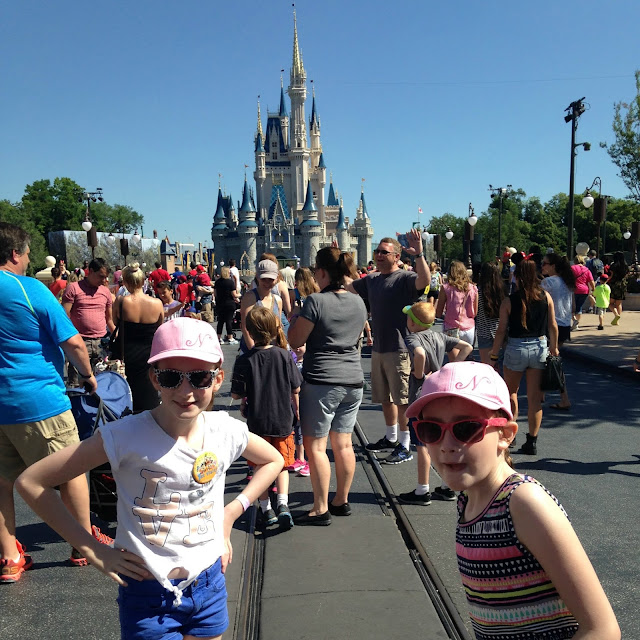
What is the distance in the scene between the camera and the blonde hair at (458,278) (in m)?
7.52

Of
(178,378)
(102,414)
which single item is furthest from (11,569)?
(178,378)

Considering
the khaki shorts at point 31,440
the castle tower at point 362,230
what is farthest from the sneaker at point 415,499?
the castle tower at point 362,230

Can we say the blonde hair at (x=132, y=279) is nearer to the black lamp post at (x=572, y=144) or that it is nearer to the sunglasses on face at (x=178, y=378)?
the sunglasses on face at (x=178, y=378)

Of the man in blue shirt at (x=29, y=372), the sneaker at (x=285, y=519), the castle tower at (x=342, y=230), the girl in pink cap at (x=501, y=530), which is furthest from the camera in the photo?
the castle tower at (x=342, y=230)

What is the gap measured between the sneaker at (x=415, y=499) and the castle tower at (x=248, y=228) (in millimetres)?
100882

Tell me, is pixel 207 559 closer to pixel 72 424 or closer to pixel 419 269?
pixel 72 424

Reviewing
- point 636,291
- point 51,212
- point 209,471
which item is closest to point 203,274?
point 636,291

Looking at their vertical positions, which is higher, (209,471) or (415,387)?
(209,471)

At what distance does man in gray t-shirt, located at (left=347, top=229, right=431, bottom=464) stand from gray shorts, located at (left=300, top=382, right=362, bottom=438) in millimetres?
1071

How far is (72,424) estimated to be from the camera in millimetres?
3682

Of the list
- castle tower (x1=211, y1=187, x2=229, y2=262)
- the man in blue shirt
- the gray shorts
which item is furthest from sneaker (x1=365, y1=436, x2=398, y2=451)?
castle tower (x1=211, y1=187, x2=229, y2=262)

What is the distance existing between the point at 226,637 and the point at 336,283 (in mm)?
2441

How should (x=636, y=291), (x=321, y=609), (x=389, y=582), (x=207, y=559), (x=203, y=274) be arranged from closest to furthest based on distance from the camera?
(x=207, y=559) < (x=321, y=609) < (x=389, y=582) < (x=203, y=274) < (x=636, y=291)

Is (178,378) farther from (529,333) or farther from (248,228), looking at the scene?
(248,228)
